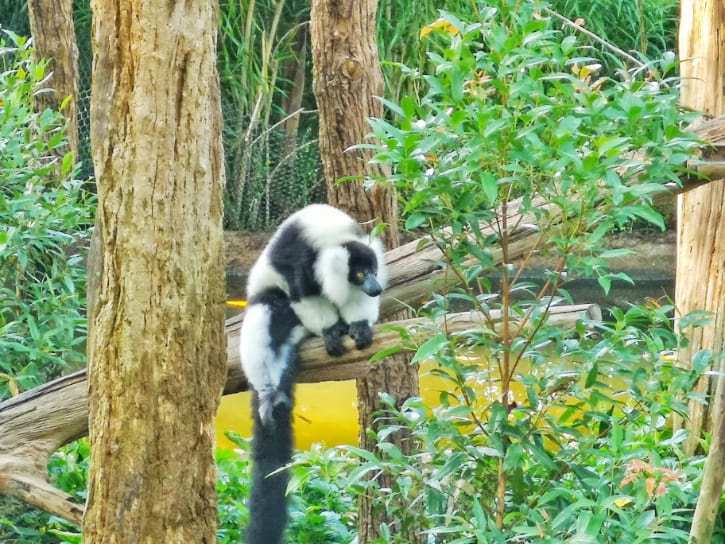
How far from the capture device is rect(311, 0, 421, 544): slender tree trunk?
151 inches

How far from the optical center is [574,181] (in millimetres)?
2068

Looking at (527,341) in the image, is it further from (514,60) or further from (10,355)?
(10,355)

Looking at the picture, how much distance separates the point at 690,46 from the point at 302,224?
170cm

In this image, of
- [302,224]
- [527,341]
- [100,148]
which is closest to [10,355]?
[302,224]

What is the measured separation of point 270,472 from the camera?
3.41 m

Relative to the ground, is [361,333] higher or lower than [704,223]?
lower

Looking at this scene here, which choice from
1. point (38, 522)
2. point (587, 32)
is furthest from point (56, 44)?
point (587, 32)

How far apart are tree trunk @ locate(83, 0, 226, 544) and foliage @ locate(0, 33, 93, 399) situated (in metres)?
1.53

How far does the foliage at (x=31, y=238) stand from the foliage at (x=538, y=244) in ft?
6.71

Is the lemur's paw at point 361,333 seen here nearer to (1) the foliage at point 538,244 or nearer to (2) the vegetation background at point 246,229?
(2) the vegetation background at point 246,229

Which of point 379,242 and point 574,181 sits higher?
point 574,181

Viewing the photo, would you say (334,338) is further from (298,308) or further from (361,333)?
(298,308)

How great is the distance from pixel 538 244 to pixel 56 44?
3899mm

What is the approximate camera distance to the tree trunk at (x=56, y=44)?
213 inches
